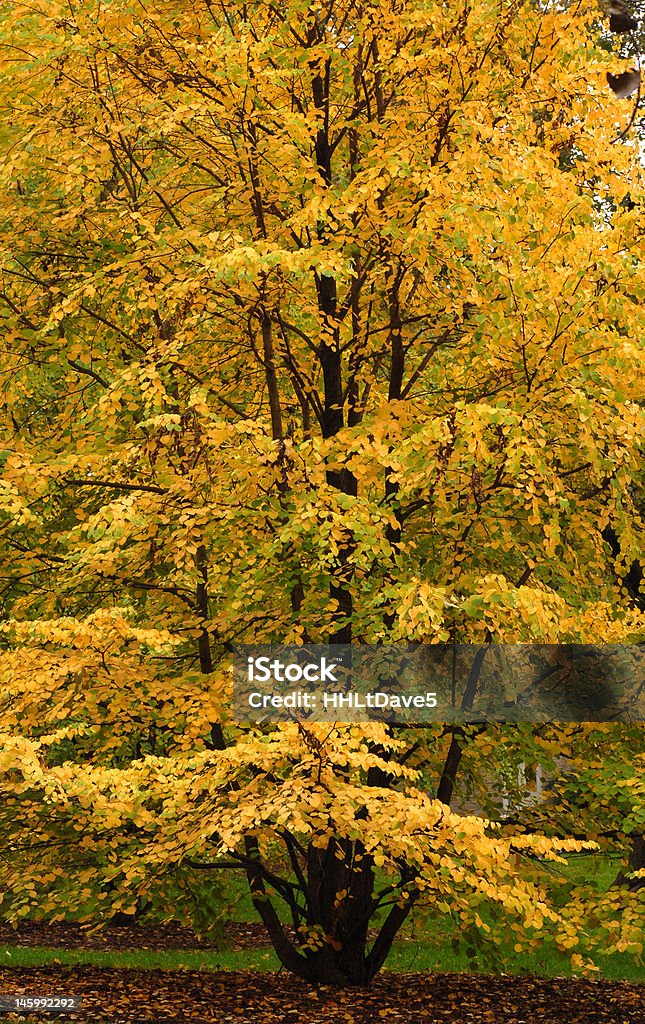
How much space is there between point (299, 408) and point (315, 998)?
4836 mm

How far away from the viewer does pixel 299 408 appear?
9.45 metres

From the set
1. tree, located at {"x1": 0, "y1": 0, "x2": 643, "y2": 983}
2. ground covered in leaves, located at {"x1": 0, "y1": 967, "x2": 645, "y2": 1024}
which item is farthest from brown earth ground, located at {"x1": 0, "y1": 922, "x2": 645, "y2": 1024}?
tree, located at {"x1": 0, "y1": 0, "x2": 643, "y2": 983}

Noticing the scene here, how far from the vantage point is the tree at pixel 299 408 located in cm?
654

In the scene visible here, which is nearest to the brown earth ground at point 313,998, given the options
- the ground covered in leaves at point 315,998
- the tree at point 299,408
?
the ground covered in leaves at point 315,998

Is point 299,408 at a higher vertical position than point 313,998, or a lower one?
higher

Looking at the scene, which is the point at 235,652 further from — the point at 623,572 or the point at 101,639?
the point at 623,572

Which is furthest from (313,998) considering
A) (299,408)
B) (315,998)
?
(299,408)

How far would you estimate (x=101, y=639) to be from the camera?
692 cm

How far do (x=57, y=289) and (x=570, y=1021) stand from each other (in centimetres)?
719

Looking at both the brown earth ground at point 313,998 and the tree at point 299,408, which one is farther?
the brown earth ground at point 313,998

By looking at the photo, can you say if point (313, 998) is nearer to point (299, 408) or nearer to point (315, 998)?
point (315, 998)

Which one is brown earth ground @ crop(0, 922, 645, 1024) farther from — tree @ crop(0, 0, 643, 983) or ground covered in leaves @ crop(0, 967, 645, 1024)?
tree @ crop(0, 0, 643, 983)

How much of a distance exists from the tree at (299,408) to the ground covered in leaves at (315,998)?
0.51 meters

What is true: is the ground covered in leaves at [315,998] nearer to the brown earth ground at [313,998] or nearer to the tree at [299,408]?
the brown earth ground at [313,998]
